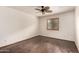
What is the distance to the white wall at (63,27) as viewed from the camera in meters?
1.28

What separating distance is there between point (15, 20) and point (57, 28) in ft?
2.85

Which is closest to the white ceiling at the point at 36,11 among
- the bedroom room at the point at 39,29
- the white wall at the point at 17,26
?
the bedroom room at the point at 39,29

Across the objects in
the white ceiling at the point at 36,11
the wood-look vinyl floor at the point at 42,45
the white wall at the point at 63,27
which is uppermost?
the white ceiling at the point at 36,11

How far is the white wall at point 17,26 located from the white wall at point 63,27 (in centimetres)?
16

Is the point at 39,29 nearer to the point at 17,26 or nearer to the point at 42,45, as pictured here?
Result: the point at 42,45

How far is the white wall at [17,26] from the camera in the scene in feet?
4.77

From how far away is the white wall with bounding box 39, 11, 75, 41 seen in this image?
1.28 metres

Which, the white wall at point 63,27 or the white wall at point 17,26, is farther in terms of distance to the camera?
the white wall at point 17,26

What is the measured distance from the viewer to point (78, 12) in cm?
115

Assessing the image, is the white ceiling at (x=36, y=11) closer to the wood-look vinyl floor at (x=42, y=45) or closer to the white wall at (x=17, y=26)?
the white wall at (x=17, y=26)

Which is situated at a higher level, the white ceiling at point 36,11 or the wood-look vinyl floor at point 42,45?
the white ceiling at point 36,11

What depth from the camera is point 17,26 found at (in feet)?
4.91

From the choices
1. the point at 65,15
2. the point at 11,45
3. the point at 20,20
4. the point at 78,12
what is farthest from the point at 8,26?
the point at 78,12
